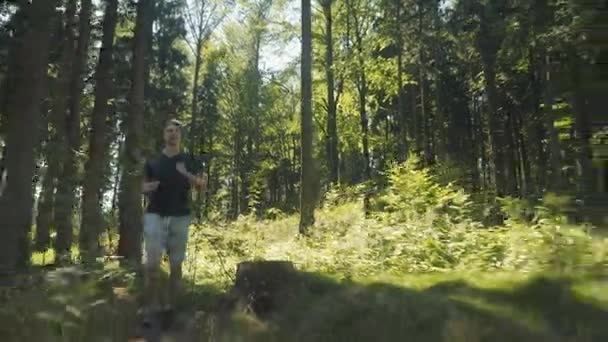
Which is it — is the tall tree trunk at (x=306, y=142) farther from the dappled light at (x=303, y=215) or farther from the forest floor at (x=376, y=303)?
the forest floor at (x=376, y=303)

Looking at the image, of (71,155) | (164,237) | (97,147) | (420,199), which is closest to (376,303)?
(164,237)

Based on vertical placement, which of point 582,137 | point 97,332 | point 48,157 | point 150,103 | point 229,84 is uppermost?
point 229,84

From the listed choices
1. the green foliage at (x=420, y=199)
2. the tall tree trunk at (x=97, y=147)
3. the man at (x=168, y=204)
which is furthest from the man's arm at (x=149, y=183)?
the tall tree trunk at (x=97, y=147)

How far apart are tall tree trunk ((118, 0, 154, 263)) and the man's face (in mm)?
6989

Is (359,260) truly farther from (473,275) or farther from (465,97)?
(465,97)

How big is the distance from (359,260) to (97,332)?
5.02 meters

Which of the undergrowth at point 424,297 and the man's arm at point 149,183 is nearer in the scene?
the undergrowth at point 424,297

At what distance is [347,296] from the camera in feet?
17.6

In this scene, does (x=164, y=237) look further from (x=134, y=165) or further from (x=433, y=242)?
(x=134, y=165)

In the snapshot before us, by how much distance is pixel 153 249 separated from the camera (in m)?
6.25

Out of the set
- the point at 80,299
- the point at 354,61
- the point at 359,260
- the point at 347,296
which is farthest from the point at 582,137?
the point at 354,61

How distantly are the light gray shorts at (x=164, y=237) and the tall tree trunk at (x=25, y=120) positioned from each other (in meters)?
3.79

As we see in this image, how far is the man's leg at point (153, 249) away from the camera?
6.26 metres

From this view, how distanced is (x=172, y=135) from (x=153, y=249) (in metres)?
1.18
